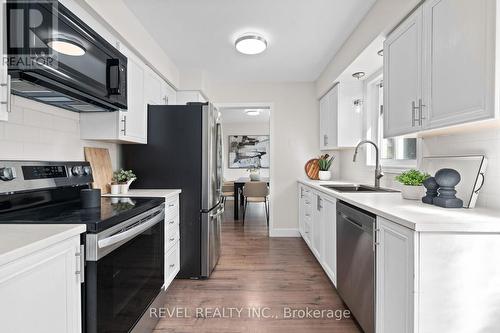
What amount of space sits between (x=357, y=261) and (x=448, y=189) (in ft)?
2.27

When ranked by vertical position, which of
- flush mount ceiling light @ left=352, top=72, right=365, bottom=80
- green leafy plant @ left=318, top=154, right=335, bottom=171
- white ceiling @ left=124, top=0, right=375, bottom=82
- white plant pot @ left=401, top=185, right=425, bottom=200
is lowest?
white plant pot @ left=401, top=185, right=425, bottom=200

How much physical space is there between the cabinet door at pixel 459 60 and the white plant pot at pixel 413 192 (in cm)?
46

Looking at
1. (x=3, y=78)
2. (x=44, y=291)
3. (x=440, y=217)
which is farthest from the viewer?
(x=440, y=217)

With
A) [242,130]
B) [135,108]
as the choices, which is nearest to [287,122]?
[135,108]

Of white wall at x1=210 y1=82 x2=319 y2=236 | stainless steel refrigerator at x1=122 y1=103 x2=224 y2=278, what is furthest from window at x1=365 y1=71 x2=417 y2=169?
stainless steel refrigerator at x1=122 y1=103 x2=224 y2=278

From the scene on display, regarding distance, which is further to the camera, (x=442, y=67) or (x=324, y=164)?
(x=324, y=164)

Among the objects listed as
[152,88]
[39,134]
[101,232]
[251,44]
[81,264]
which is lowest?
[81,264]

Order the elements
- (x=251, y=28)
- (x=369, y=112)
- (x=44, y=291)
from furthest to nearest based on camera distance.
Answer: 1. (x=369, y=112)
2. (x=251, y=28)
3. (x=44, y=291)

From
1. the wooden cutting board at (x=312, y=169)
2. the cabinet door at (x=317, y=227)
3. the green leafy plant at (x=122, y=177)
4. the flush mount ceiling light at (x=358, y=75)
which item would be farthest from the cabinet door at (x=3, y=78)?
the wooden cutting board at (x=312, y=169)

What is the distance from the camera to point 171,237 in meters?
2.36

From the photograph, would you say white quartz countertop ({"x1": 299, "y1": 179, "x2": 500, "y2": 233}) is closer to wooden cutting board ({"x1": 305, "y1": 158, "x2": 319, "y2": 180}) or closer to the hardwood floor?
the hardwood floor

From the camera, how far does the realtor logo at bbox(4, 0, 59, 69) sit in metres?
1.11

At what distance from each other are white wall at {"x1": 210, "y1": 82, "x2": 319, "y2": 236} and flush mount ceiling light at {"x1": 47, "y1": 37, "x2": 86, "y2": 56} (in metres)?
2.83

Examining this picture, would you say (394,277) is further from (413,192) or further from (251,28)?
(251,28)
